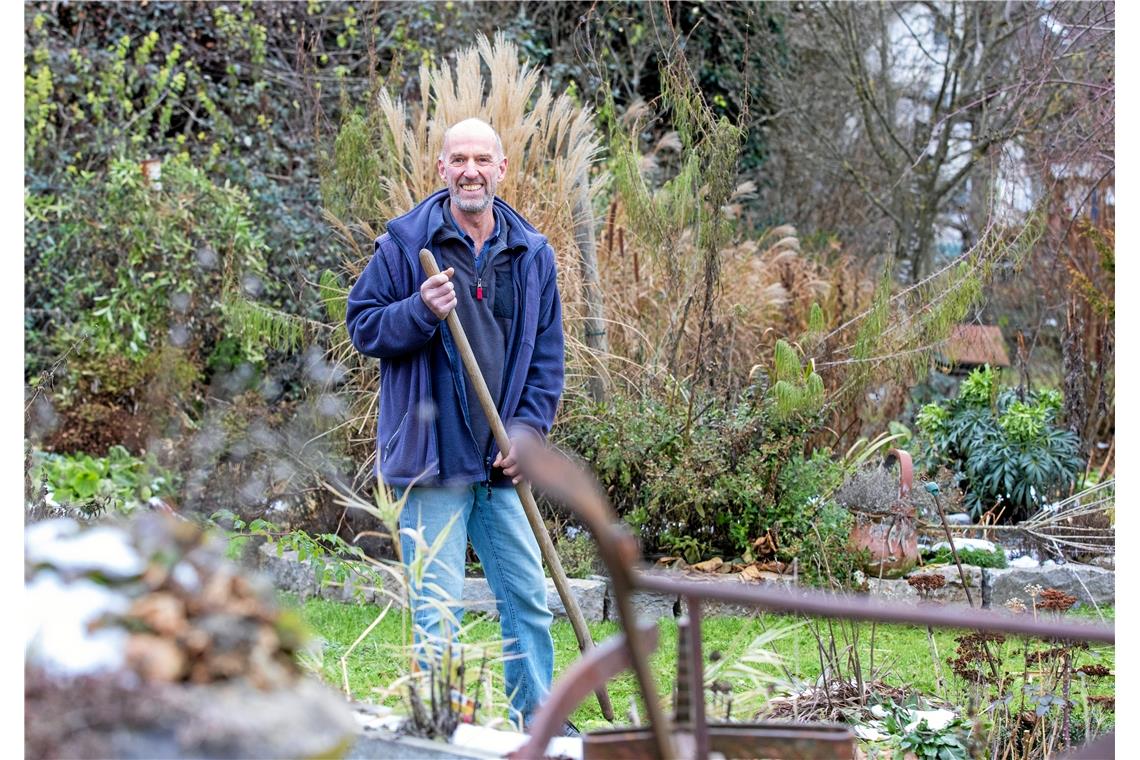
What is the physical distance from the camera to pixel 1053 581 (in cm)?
542

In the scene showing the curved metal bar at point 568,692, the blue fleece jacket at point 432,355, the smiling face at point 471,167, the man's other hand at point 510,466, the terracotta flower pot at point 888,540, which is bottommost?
the terracotta flower pot at point 888,540

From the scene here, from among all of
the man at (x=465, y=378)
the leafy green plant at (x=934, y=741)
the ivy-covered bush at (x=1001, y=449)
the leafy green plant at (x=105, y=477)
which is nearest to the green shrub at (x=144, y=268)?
the leafy green plant at (x=105, y=477)

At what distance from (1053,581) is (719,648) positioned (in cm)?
188

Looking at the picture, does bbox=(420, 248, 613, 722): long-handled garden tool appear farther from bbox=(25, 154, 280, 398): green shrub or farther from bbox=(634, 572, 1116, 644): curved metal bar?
bbox=(25, 154, 280, 398): green shrub

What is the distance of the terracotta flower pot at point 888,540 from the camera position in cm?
523

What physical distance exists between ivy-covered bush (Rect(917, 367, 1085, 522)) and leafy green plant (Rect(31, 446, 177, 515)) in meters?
4.21

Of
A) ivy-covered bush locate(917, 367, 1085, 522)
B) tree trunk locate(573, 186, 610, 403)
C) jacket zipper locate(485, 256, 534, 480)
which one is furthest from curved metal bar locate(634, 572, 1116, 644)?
ivy-covered bush locate(917, 367, 1085, 522)

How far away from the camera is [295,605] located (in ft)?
16.6

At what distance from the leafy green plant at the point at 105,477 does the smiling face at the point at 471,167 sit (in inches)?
112

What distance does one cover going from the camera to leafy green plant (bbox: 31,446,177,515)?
18.7ft

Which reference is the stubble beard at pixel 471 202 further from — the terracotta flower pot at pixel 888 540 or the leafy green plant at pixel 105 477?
the leafy green plant at pixel 105 477

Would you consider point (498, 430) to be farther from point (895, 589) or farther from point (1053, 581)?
point (1053, 581)

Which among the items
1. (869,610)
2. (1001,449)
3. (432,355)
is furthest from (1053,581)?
(869,610)
